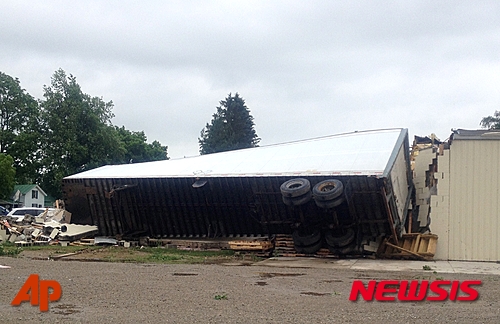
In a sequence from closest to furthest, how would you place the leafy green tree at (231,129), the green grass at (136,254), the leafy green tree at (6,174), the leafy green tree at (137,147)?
1. the green grass at (136,254)
2. the leafy green tree at (6,174)
3. the leafy green tree at (231,129)
4. the leafy green tree at (137,147)

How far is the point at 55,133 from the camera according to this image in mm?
58438

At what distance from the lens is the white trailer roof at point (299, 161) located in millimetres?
18453

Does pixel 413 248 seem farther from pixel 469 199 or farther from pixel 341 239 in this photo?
pixel 341 239

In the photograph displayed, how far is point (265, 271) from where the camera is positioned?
48.8 ft

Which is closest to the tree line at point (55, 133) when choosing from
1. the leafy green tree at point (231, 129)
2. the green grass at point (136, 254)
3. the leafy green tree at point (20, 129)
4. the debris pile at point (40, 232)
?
the leafy green tree at point (20, 129)

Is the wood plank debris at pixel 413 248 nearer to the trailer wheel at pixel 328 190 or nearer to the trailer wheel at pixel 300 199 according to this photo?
the trailer wheel at pixel 328 190

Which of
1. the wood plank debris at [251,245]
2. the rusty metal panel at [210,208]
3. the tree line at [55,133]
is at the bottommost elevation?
the wood plank debris at [251,245]

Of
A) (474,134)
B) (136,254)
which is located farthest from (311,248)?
(474,134)

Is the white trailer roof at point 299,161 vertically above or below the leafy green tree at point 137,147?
below

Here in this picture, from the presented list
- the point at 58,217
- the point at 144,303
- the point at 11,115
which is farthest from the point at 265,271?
the point at 11,115

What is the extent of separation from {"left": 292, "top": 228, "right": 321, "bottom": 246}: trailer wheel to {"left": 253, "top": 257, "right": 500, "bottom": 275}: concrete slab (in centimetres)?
66

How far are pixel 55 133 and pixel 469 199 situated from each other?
4756cm

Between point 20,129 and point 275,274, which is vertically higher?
point 20,129

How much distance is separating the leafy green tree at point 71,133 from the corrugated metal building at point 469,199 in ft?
146
